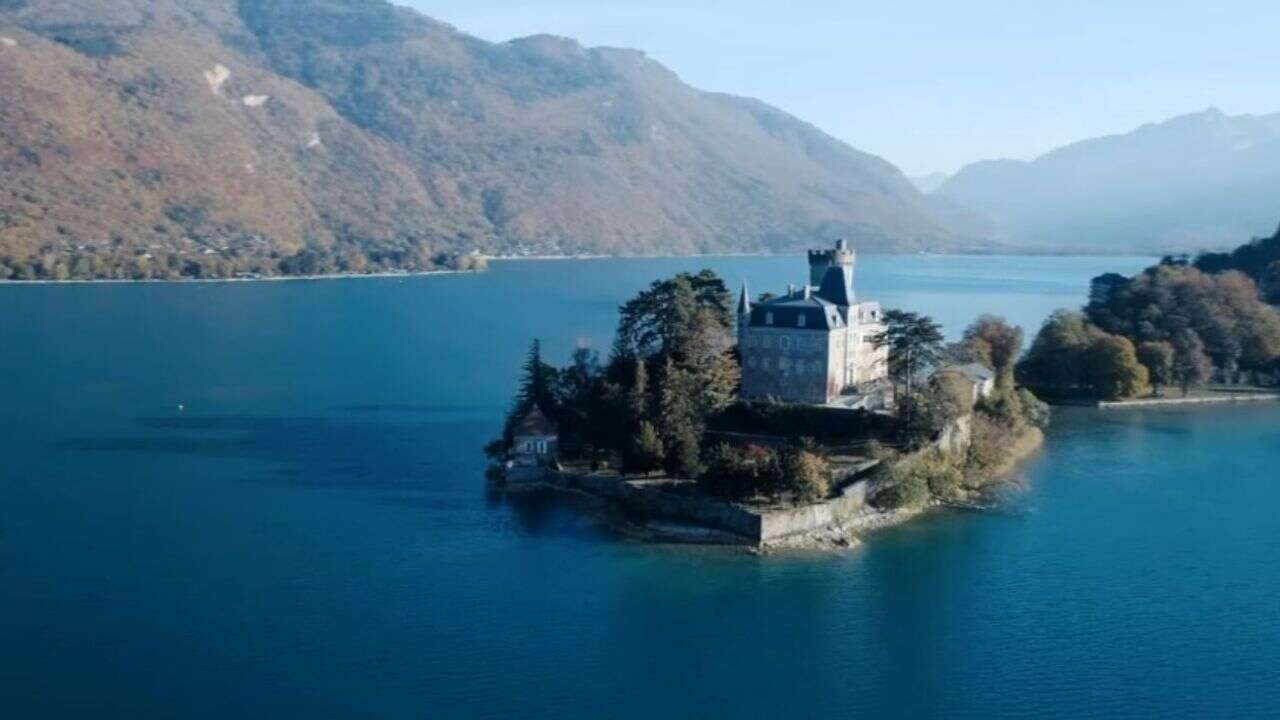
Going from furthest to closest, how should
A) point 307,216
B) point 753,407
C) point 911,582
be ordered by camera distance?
point 307,216, point 753,407, point 911,582

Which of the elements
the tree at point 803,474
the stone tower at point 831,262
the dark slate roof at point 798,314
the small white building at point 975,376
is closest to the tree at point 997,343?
the small white building at point 975,376

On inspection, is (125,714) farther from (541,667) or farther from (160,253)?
(160,253)

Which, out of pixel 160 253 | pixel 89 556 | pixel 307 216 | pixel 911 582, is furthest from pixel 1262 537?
pixel 307 216

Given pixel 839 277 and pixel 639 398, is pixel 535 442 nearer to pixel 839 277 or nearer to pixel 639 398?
pixel 639 398

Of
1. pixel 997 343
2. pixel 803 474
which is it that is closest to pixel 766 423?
pixel 803 474

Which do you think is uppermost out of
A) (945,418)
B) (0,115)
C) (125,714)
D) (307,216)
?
(0,115)

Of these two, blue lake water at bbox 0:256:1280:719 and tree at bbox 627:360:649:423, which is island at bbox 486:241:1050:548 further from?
blue lake water at bbox 0:256:1280:719
